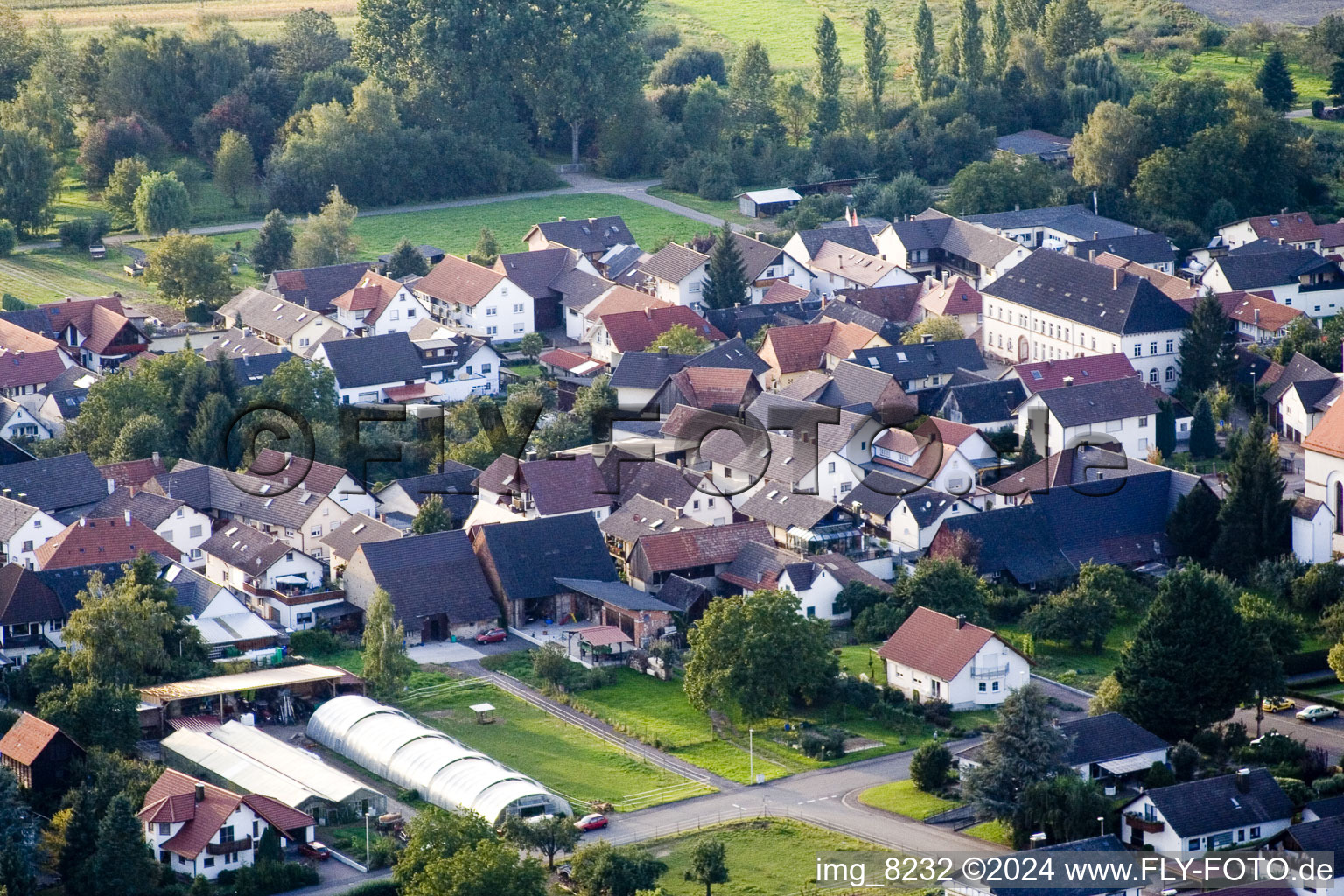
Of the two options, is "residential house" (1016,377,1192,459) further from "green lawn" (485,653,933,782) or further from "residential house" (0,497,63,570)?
"residential house" (0,497,63,570)

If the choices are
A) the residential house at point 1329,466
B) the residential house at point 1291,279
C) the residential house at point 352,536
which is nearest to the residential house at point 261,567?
the residential house at point 352,536

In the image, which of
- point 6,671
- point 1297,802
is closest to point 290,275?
point 6,671

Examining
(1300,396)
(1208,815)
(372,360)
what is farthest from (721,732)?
(372,360)

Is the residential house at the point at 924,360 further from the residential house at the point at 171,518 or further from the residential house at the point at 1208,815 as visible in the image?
the residential house at the point at 1208,815

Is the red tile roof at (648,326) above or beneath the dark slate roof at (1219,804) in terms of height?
above

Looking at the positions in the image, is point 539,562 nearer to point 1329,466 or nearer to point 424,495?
point 424,495
